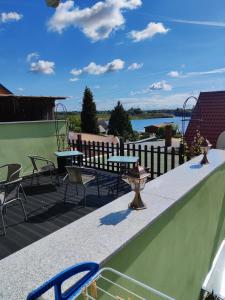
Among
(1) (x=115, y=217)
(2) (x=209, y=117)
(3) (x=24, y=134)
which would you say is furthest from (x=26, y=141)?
(2) (x=209, y=117)

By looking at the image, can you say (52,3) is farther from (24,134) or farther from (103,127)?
(103,127)

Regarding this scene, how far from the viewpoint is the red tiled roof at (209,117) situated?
9445 mm

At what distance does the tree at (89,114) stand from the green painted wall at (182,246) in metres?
29.4

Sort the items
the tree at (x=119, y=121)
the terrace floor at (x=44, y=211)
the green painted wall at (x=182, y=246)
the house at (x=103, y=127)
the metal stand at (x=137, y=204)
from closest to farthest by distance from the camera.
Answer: the green painted wall at (x=182, y=246) < the metal stand at (x=137, y=204) < the terrace floor at (x=44, y=211) < the tree at (x=119, y=121) < the house at (x=103, y=127)

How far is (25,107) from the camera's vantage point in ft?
29.9

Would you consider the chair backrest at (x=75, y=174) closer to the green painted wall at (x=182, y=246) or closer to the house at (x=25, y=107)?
the green painted wall at (x=182, y=246)

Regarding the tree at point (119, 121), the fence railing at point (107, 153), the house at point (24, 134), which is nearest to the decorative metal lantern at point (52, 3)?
the house at point (24, 134)

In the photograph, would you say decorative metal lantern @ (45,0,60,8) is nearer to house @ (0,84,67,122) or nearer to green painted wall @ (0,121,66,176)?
green painted wall @ (0,121,66,176)

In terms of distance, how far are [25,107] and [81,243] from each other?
8587mm

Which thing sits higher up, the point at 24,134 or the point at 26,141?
the point at 24,134

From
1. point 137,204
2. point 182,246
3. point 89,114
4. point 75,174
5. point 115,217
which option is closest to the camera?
point 115,217

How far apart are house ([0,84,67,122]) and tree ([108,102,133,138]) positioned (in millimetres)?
26418

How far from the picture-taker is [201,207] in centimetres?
278

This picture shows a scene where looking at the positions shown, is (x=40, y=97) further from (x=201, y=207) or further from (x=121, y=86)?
(x=121, y=86)
